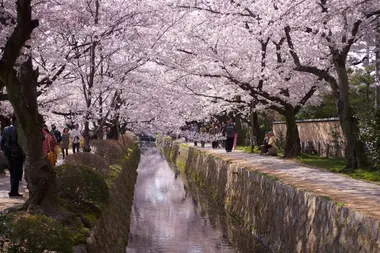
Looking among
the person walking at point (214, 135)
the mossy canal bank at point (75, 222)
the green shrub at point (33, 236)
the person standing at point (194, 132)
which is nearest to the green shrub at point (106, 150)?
the mossy canal bank at point (75, 222)

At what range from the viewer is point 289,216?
39.4 ft

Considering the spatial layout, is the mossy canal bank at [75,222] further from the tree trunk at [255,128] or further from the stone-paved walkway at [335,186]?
the tree trunk at [255,128]

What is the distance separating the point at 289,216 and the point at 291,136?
11707 mm

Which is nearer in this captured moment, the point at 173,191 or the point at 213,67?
the point at 213,67

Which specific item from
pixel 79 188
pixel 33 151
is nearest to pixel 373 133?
pixel 79 188

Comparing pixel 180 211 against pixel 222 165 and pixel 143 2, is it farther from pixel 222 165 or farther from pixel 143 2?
pixel 143 2

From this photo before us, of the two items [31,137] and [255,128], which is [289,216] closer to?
[31,137]

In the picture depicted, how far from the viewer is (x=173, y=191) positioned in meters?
26.9

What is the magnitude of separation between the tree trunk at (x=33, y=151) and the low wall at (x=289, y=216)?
15.8 feet

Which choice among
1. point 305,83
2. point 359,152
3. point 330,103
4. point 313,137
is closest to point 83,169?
point 359,152

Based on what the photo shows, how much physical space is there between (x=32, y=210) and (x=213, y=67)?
1485 centimetres

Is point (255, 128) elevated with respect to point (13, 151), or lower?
elevated

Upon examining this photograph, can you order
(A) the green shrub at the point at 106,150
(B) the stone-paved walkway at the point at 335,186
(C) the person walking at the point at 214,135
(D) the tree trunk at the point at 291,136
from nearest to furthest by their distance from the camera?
(B) the stone-paved walkway at the point at 335,186 < (A) the green shrub at the point at 106,150 < (D) the tree trunk at the point at 291,136 < (C) the person walking at the point at 214,135

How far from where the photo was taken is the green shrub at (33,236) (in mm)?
5606
